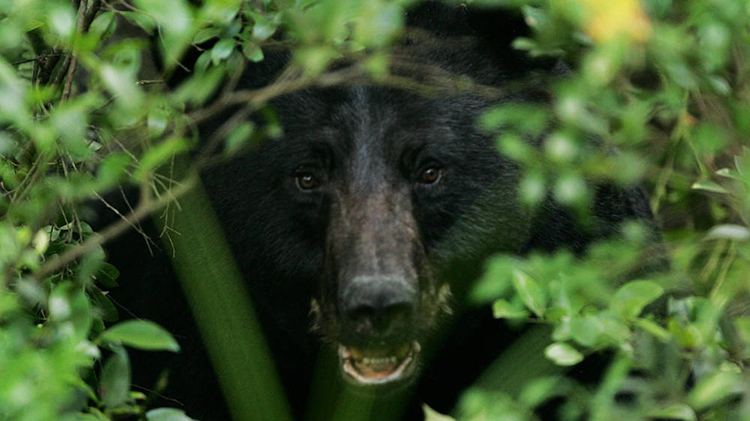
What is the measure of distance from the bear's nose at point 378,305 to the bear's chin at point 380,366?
150 mm

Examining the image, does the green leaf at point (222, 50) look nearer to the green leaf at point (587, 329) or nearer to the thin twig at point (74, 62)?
the thin twig at point (74, 62)

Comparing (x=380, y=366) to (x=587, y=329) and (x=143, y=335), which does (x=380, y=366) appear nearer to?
(x=587, y=329)

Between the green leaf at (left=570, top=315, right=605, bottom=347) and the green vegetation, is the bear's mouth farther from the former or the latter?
the green leaf at (left=570, top=315, right=605, bottom=347)

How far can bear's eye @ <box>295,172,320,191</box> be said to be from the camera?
3.59 m

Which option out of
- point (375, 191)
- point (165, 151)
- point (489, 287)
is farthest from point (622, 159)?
point (375, 191)

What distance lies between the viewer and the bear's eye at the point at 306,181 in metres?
3.59

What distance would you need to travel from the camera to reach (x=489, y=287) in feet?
7.40

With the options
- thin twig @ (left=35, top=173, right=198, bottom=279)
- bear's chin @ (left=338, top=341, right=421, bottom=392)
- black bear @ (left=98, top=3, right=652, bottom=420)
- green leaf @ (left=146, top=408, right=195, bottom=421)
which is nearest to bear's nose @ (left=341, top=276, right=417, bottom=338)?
black bear @ (left=98, top=3, right=652, bottom=420)

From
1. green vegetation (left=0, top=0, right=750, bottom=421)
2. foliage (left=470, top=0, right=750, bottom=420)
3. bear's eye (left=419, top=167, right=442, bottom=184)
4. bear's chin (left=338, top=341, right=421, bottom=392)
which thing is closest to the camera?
green vegetation (left=0, top=0, right=750, bottom=421)

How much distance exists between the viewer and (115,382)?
216 centimetres

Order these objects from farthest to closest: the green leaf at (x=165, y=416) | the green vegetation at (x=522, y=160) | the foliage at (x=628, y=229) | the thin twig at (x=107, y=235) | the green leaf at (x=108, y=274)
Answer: the green leaf at (x=108, y=274)
the green leaf at (x=165, y=416)
the thin twig at (x=107, y=235)
the foliage at (x=628, y=229)
the green vegetation at (x=522, y=160)

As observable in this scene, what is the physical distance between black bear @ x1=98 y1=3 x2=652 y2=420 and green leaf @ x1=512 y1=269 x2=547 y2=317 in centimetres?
76

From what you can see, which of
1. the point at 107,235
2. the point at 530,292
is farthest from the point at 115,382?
the point at 530,292

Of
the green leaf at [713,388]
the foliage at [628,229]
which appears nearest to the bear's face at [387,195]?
the foliage at [628,229]
